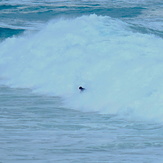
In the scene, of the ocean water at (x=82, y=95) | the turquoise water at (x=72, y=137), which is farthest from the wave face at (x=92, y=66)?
the turquoise water at (x=72, y=137)

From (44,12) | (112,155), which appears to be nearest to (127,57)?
(112,155)

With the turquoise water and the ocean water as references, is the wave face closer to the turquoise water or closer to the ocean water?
the ocean water

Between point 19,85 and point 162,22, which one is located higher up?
point 19,85

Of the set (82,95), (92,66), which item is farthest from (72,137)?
(92,66)

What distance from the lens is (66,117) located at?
1079 centimetres

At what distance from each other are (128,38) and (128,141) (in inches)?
314

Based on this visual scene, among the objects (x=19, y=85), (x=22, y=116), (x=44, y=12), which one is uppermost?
(x=22, y=116)

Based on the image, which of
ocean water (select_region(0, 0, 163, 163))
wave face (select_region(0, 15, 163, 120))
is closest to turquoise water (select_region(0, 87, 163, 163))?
ocean water (select_region(0, 0, 163, 163))

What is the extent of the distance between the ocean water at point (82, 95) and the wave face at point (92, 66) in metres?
0.02

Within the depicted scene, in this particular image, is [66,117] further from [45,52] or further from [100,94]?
[45,52]

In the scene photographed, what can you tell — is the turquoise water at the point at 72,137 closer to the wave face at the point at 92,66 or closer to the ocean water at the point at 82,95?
the ocean water at the point at 82,95

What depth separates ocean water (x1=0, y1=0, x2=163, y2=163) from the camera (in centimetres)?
881

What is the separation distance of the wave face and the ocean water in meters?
0.02

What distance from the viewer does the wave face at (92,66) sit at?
11.6m
